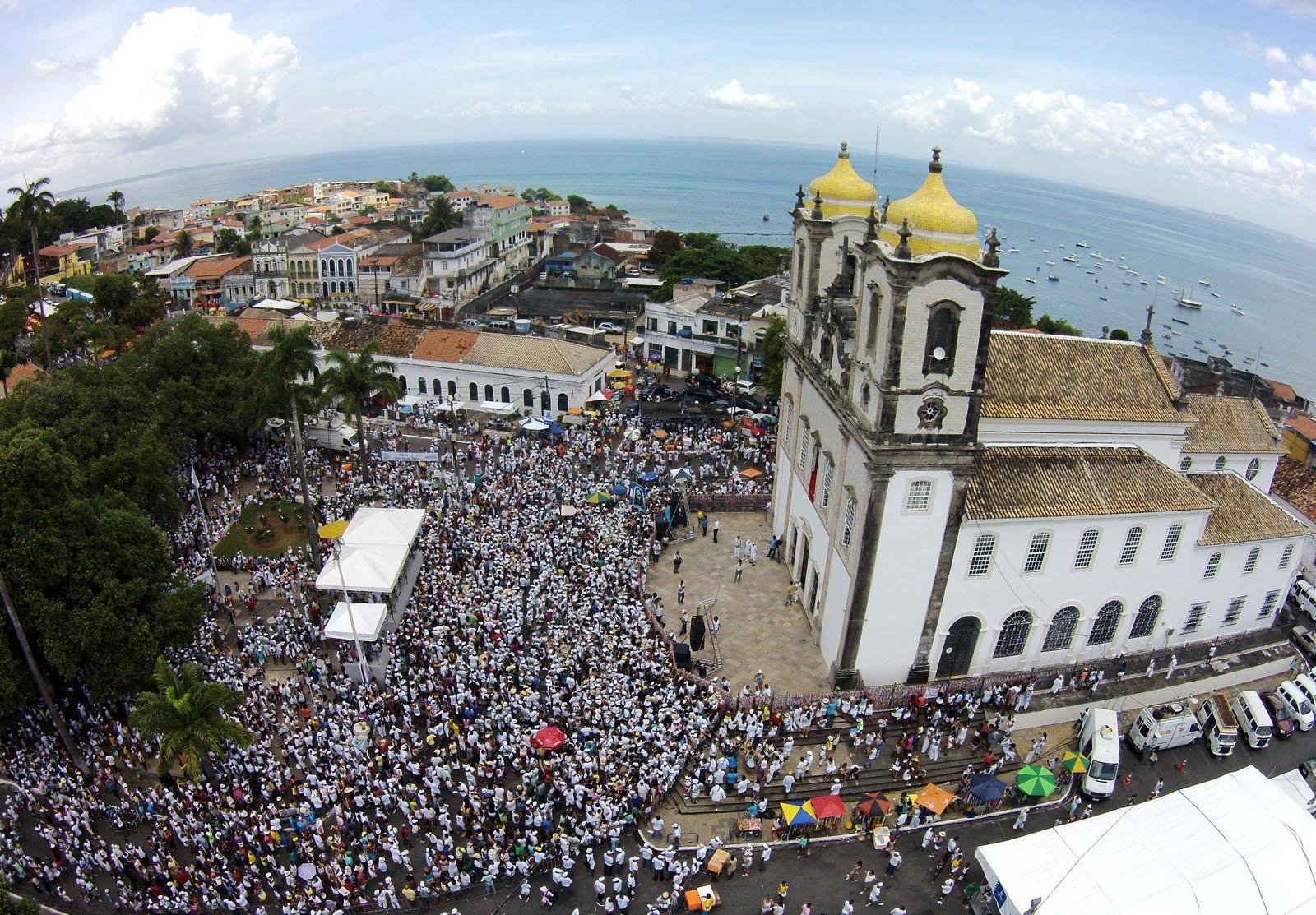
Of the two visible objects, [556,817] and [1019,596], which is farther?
[1019,596]

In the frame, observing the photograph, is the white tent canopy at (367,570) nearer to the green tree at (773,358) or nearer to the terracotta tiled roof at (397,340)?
the terracotta tiled roof at (397,340)

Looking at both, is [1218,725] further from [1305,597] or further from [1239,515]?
[1305,597]

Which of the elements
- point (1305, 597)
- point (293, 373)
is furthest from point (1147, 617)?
point (293, 373)

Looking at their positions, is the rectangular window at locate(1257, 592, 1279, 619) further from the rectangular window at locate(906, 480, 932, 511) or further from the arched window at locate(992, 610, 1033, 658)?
the rectangular window at locate(906, 480, 932, 511)

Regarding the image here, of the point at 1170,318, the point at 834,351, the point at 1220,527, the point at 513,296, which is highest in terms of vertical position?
the point at 834,351

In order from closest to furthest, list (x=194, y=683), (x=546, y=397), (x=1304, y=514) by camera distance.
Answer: (x=194, y=683), (x=1304, y=514), (x=546, y=397)

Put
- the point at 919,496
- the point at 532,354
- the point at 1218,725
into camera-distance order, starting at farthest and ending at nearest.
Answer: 1. the point at 532,354
2. the point at 1218,725
3. the point at 919,496

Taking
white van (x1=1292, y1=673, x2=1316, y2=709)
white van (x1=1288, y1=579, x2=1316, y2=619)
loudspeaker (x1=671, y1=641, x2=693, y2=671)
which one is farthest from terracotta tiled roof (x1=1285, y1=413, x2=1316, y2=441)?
loudspeaker (x1=671, y1=641, x2=693, y2=671)

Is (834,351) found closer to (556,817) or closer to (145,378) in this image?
(556,817)

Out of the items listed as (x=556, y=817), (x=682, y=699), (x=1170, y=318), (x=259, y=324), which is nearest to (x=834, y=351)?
(x=682, y=699)
